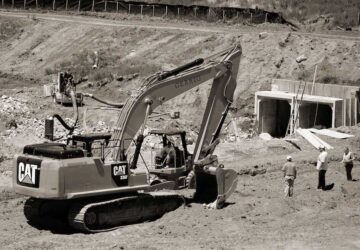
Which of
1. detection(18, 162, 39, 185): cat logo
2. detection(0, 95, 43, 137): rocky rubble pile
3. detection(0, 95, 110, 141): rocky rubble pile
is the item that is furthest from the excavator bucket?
detection(0, 95, 43, 137): rocky rubble pile

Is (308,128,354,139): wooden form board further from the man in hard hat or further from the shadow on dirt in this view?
the shadow on dirt

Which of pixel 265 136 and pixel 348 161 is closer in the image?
pixel 348 161

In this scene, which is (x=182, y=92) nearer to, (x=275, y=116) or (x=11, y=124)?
(x=11, y=124)

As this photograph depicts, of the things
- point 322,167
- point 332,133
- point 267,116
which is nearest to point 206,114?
point 322,167

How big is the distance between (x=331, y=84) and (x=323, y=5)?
21116mm

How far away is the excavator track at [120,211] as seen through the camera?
1631 centimetres

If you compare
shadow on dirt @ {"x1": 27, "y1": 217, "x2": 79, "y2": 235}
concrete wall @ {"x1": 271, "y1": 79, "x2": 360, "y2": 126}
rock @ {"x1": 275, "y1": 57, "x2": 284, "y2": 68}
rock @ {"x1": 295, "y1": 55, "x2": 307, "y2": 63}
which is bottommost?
shadow on dirt @ {"x1": 27, "y1": 217, "x2": 79, "y2": 235}

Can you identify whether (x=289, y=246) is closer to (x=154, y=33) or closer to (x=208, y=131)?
(x=208, y=131)

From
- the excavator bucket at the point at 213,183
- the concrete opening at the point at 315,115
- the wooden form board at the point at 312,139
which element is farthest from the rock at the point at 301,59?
the excavator bucket at the point at 213,183

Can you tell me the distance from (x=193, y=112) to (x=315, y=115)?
5.14 meters

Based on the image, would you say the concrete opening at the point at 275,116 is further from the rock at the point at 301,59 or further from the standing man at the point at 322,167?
the standing man at the point at 322,167

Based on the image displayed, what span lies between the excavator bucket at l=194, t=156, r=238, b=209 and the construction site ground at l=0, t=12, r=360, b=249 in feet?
1.20

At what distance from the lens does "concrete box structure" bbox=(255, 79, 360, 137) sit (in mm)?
31203

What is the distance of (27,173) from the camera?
16.2 meters
